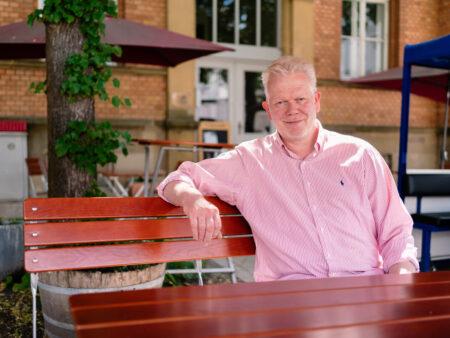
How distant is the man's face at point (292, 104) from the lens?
2508 mm

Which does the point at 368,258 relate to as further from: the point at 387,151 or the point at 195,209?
the point at 387,151

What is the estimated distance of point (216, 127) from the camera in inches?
466

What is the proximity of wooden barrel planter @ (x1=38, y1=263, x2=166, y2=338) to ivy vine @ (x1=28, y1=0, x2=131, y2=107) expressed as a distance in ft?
5.70

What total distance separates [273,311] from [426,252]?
3777mm

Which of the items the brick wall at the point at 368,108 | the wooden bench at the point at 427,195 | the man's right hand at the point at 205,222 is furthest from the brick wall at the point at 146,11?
the man's right hand at the point at 205,222

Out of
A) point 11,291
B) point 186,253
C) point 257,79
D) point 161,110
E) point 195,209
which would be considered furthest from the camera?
point 257,79

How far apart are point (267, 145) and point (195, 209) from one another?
25.1 inches

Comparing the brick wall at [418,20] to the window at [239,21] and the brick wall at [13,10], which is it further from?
the brick wall at [13,10]

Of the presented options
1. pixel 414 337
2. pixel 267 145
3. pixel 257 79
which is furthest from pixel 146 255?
pixel 257 79

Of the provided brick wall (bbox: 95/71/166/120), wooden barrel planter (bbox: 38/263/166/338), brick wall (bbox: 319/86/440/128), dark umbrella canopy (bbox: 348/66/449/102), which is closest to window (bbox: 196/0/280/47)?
brick wall (bbox: 95/71/166/120)

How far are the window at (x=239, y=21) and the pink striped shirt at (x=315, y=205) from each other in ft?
32.6

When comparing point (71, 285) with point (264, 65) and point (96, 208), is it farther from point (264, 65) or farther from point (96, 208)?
point (264, 65)

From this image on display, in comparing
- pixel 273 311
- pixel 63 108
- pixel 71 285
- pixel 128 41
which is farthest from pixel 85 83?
pixel 273 311

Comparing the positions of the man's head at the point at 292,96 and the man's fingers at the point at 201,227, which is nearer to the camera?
the man's fingers at the point at 201,227
